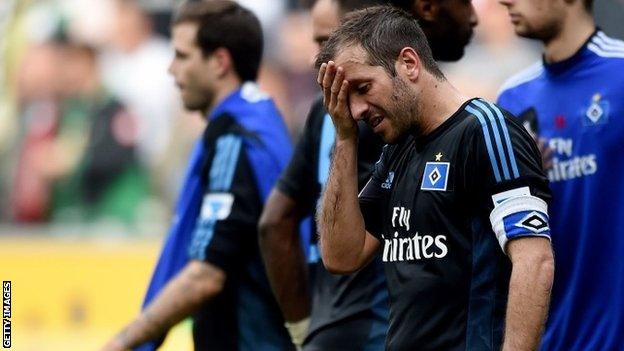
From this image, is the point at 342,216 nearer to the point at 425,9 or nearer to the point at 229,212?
the point at 425,9

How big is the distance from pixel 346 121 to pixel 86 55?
8.46m

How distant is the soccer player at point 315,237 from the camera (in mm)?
5074

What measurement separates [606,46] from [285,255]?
4.80ft

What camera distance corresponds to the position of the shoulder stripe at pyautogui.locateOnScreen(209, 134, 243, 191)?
19.5 ft

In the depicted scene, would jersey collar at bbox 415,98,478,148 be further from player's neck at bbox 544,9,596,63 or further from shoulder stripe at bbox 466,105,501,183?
player's neck at bbox 544,9,596,63

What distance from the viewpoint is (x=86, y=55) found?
1232cm

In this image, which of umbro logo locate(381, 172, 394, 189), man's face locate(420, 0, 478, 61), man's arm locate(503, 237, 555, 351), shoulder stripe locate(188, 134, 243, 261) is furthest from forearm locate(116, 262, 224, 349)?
man's arm locate(503, 237, 555, 351)

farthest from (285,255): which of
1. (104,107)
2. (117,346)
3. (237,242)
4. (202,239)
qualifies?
(104,107)

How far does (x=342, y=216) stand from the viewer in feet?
13.9

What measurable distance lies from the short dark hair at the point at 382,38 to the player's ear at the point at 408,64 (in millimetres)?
14

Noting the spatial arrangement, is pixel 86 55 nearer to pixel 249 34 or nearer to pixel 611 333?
pixel 249 34

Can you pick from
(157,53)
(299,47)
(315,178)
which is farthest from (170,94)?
(315,178)

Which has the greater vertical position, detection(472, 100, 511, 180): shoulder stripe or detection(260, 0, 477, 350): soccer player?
detection(472, 100, 511, 180): shoulder stripe

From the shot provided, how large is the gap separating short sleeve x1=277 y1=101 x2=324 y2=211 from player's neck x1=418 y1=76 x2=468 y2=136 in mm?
1431
